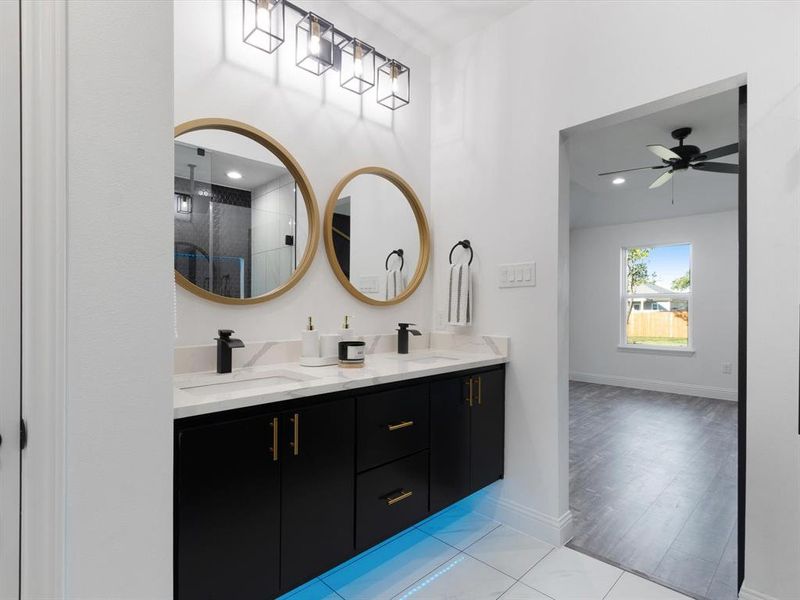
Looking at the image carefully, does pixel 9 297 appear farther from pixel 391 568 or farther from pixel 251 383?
pixel 391 568

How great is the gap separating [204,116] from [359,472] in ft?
5.15

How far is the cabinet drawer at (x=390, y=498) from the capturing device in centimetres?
160

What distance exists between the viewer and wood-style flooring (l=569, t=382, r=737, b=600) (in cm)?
189

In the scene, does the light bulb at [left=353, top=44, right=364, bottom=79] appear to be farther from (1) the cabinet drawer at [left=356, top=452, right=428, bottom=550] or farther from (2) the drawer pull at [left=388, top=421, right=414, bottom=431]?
(1) the cabinet drawer at [left=356, top=452, right=428, bottom=550]

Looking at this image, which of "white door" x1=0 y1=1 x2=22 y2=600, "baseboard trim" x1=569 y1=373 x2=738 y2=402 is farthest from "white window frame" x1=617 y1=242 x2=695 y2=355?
"white door" x1=0 y1=1 x2=22 y2=600

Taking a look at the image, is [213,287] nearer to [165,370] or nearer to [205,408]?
[205,408]

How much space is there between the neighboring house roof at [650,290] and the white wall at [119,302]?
21.3 feet

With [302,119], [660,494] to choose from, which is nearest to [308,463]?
[302,119]

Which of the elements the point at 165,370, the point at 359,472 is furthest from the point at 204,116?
the point at 359,472

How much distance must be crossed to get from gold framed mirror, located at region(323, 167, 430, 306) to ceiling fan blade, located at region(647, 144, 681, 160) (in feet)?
5.92

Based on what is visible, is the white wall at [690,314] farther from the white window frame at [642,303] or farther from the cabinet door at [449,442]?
the cabinet door at [449,442]

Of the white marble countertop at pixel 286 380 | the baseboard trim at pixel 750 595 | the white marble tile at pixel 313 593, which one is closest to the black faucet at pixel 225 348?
the white marble countertop at pixel 286 380

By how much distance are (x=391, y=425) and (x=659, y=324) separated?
18.5ft

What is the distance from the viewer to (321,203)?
2.14 metres
